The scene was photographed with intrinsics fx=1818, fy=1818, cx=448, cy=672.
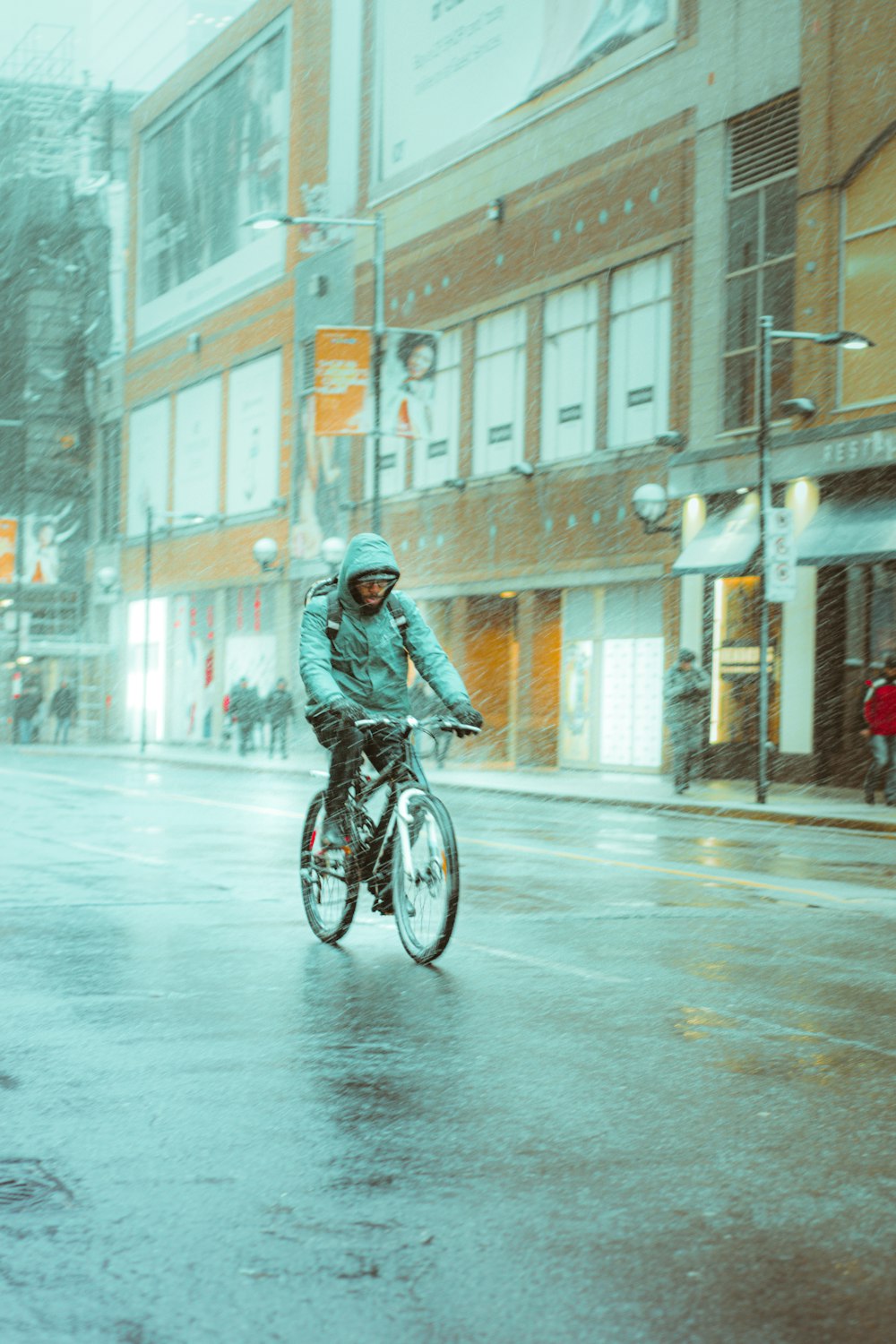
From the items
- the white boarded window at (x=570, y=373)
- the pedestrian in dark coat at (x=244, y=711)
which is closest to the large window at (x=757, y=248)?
the white boarded window at (x=570, y=373)

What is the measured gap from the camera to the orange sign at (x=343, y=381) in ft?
102

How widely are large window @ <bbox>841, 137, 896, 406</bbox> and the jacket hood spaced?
18.2 m

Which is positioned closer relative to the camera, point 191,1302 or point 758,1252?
point 191,1302

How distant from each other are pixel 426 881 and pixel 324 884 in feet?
3.37

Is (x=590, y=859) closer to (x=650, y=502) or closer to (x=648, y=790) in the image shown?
(x=648, y=790)

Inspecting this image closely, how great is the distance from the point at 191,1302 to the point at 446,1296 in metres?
0.53

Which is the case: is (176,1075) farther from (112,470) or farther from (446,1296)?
(112,470)

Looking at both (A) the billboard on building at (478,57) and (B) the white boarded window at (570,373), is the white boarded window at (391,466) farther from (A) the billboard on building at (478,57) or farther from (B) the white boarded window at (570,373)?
(B) the white boarded window at (570,373)

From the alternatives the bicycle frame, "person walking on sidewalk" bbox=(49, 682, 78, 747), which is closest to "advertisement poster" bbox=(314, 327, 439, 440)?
"person walking on sidewalk" bbox=(49, 682, 78, 747)

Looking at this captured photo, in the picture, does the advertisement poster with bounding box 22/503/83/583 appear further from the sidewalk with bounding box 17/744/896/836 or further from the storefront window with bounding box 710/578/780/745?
the storefront window with bounding box 710/578/780/745

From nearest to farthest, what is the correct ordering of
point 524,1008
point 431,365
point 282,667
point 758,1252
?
point 758,1252 → point 524,1008 → point 431,365 → point 282,667

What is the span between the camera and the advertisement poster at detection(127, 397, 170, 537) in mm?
52625

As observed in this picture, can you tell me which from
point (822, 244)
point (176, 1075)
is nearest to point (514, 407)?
point (822, 244)

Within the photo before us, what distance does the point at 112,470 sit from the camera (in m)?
57.3
